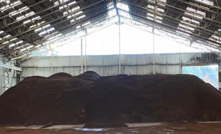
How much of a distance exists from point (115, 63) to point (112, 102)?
19.3 metres

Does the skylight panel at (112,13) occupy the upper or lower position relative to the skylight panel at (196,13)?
upper

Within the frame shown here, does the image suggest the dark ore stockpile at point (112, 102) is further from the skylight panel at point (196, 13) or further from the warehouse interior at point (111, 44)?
the warehouse interior at point (111, 44)

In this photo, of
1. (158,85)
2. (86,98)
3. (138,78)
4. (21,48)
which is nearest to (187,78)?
(158,85)

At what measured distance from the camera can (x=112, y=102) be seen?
408 inches

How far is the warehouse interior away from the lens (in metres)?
23.6

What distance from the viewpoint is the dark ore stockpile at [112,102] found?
971 centimetres

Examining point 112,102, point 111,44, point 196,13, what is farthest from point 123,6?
point 112,102

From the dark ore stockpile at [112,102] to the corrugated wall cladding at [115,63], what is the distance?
17.2 metres

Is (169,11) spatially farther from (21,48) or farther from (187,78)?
(21,48)

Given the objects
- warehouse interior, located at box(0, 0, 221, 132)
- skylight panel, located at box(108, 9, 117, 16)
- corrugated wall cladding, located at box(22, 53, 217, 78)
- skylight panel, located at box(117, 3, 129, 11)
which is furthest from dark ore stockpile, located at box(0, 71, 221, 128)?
skylight panel, located at box(108, 9, 117, 16)

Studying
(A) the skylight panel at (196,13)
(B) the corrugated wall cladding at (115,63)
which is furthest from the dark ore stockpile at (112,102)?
(B) the corrugated wall cladding at (115,63)

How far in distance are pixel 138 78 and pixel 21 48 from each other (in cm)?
1976

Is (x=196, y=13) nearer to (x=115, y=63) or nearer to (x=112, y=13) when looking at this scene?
(x=112, y=13)

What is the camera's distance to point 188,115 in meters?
9.65
